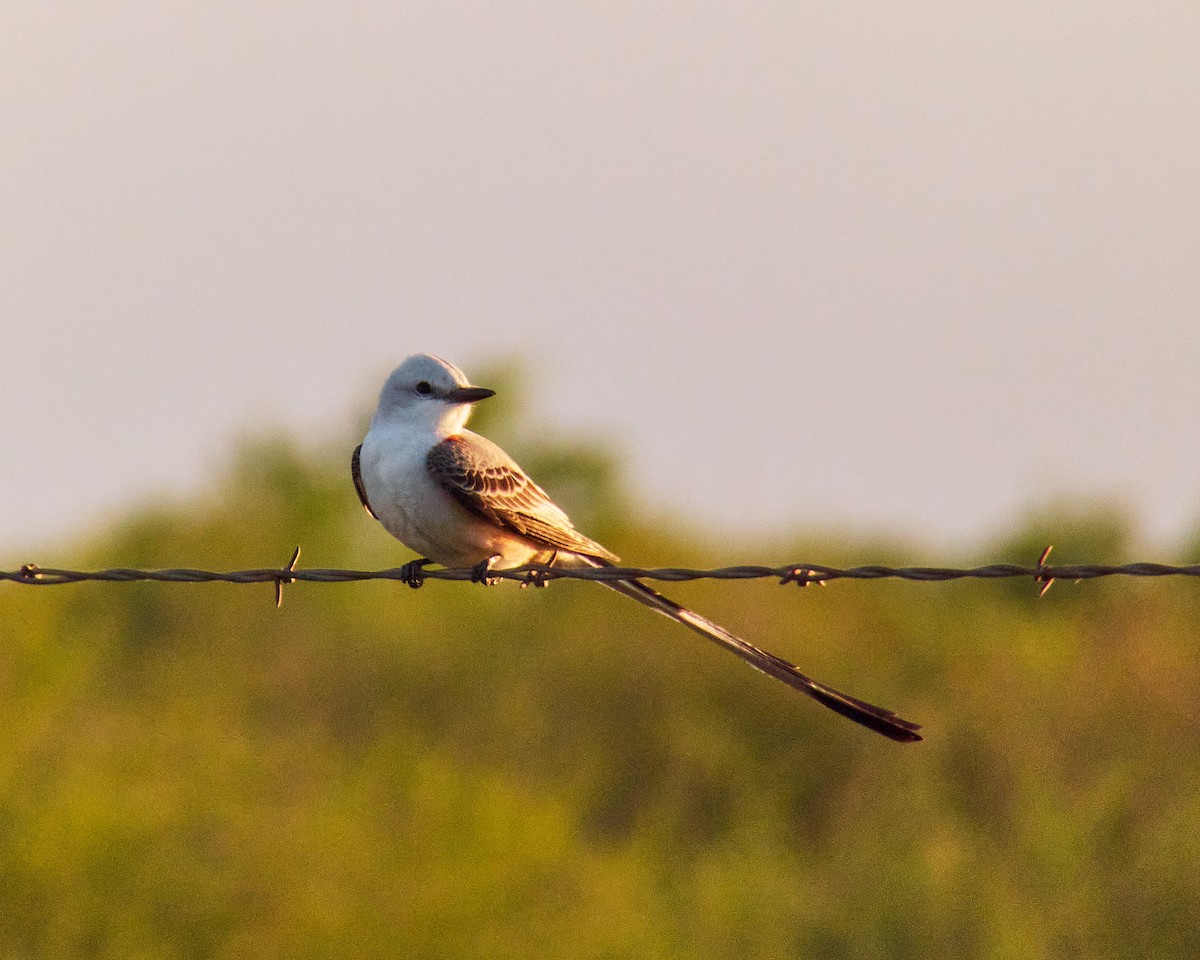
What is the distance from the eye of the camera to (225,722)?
20.3 metres

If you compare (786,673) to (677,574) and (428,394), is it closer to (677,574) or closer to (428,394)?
(677,574)

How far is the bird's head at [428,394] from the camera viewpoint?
8.18 meters

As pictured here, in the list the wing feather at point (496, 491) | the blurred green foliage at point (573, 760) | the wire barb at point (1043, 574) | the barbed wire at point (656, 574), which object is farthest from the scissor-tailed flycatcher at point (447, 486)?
the blurred green foliage at point (573, 760)

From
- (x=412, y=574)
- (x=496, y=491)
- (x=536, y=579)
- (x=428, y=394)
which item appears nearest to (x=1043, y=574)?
(x=536, y=579)

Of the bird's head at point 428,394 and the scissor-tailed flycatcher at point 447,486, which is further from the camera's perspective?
the bird's head at point 428,394

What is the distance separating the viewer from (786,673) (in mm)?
6719

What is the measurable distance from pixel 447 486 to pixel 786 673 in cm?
172

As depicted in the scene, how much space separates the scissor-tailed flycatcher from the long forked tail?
0.06 m

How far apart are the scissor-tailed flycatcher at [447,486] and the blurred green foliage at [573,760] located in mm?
8522

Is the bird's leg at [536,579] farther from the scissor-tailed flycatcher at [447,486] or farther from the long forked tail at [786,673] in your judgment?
the scissor-tailed flycatcher at [447,486]

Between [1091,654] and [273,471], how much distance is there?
16.5 meters

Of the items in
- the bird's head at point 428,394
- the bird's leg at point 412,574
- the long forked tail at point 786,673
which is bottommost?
the long forked tail at point 786,673

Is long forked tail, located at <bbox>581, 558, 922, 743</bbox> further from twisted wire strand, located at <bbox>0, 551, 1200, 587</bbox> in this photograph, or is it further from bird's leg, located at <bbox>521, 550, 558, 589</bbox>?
twisted wire strand, located at <bbox>0, 551, 1200, 587</bbox>

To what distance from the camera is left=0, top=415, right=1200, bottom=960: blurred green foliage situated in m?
16.6
